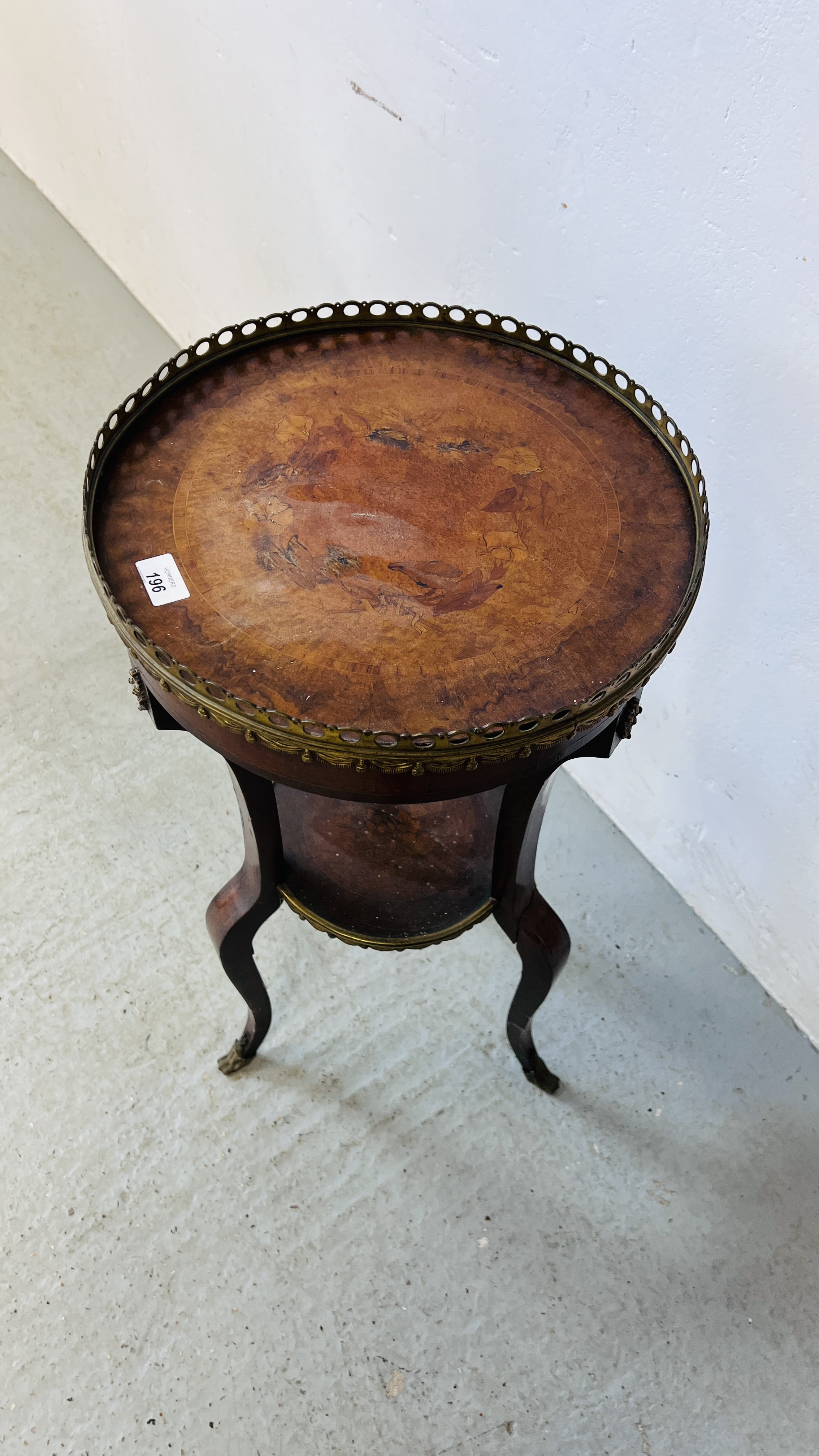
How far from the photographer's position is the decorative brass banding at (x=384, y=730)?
113 centimetres

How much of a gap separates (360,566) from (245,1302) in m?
1.21

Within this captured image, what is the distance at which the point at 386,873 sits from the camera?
173 cm

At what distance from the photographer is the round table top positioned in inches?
48.2

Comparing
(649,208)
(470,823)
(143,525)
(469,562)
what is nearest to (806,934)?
(470,823)

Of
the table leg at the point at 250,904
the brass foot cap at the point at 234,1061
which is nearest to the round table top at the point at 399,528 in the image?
the table leg at the point at 250,904

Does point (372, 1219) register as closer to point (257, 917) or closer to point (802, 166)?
point (257, 917)

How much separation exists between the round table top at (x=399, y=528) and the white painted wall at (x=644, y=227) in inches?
9.9

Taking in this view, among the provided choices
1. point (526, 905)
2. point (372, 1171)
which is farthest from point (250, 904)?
point (372, 1171)

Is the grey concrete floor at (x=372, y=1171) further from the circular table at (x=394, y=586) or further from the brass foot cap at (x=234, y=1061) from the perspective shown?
the circular table at (x=394, y=586)

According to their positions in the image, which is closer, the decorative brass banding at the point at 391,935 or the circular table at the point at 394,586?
the circular table at the point at 394,586

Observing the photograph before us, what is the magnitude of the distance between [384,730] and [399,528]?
0.34m

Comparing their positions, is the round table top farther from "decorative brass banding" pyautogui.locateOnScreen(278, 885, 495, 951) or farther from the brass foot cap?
the brass foot cap

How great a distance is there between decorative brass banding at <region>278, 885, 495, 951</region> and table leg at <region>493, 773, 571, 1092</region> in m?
0.03

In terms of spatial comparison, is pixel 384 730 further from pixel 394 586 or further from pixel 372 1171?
pixel 372 1171
